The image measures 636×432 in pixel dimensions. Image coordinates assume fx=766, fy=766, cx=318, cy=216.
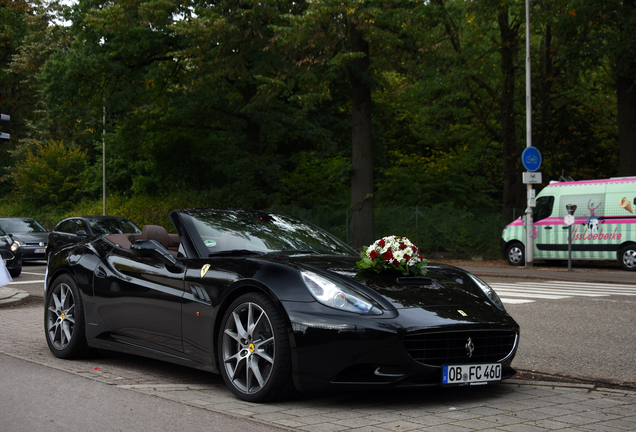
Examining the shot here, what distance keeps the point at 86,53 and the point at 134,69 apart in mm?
1881

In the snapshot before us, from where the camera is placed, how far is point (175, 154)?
3400cm

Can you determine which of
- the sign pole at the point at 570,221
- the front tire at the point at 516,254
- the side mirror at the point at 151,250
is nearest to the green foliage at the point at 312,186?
the front tire at the point at 516,254

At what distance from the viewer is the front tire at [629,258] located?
20938mm

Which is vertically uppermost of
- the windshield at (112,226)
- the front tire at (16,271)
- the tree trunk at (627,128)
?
the tree trunk at (627,128)

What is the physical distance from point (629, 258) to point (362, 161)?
30.5 ft

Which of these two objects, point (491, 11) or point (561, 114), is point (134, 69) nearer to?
point (491, 11)

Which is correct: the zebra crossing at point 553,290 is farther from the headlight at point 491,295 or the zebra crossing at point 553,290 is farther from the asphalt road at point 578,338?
the headlight at point 491,295

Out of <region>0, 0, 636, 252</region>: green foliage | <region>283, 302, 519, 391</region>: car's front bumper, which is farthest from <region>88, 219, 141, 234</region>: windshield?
<region>283, 302, 519, 391</region>: car's front bumper

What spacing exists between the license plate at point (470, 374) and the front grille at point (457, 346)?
41mm

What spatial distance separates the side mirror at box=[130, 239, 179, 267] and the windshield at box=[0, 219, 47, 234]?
794 inches

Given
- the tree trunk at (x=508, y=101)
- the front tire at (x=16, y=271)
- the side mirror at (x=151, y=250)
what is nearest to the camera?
the side mirror at (x=151, y=250)

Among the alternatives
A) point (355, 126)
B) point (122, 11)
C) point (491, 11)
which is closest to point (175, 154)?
point (122, 11)

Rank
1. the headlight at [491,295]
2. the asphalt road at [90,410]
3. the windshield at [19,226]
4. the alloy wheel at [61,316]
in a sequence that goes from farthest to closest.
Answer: the windshield at [19,226] < the alloy wheel at [61,316] < the headlight at [491,295] < the asphalt road at [90,410]

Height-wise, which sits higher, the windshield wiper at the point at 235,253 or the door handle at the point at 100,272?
the windshield wiper at the point at 235,253
